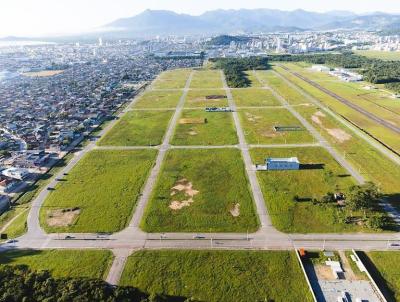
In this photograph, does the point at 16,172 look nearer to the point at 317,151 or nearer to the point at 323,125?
the point at 317,151

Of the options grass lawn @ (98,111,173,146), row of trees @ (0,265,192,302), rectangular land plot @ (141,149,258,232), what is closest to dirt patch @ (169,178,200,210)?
rectangular land plot @ (141,149,258,232)

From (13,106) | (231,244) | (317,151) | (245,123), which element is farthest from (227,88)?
(231,244)

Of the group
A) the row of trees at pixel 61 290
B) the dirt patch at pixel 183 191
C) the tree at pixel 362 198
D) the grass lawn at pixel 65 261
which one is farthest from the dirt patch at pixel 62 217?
the tree at pixel 362 198

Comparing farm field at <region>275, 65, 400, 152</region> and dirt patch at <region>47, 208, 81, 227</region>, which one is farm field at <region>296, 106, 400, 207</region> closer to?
farm field at <region>275, 65, 400, 152</region>

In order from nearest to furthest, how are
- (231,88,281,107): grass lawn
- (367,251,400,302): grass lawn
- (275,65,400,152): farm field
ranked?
(367,251,400,302): grass lawn → (275,65,400,152): farm field → (231,88,281,107): grass lawn

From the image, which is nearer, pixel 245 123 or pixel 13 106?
pixel 245 123

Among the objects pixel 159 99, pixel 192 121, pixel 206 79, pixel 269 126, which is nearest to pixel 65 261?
pixel 192 121

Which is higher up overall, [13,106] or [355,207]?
[355,207]
